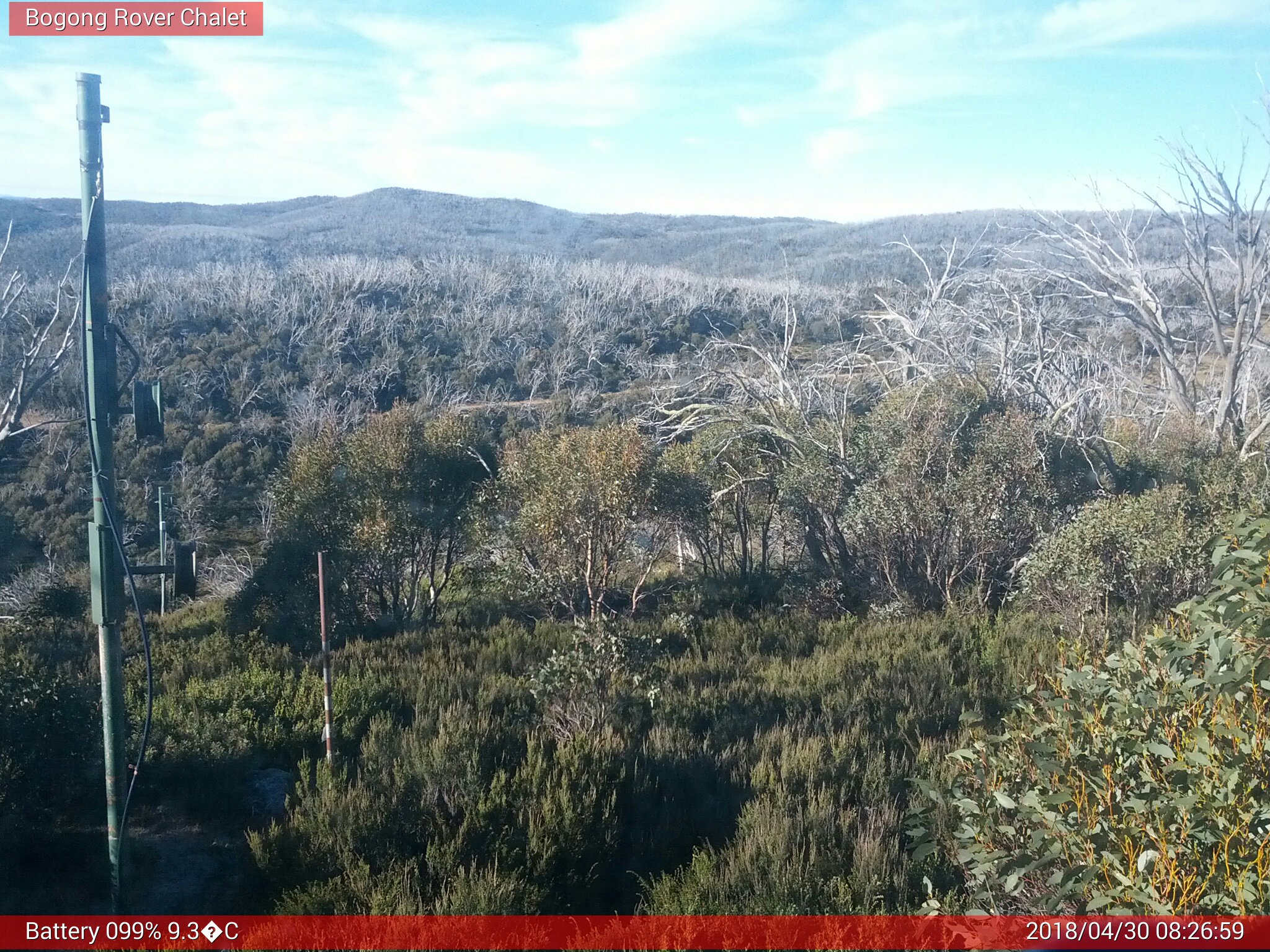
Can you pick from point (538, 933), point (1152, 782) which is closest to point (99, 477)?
point (538, 933)

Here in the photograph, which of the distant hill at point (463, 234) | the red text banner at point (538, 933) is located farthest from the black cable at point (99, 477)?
the distant hill at point (463, 234)

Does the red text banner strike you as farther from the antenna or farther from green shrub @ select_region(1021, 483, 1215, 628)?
green shrub @ select_region(1021, 483, 1215, 628)

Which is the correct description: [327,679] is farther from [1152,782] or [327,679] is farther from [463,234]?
[463,234]

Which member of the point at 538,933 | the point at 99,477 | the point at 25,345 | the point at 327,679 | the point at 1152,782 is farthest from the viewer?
the point at 25,345

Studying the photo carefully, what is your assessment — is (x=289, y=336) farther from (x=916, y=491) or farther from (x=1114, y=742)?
(x=1114, y=742)

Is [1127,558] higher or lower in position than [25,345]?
lower

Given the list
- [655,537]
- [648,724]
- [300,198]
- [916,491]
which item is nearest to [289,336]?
[655,537]

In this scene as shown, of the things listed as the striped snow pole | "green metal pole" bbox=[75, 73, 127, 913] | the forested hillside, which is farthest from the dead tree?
"green metal pole" bbox=[75, 73, 127, 913]
